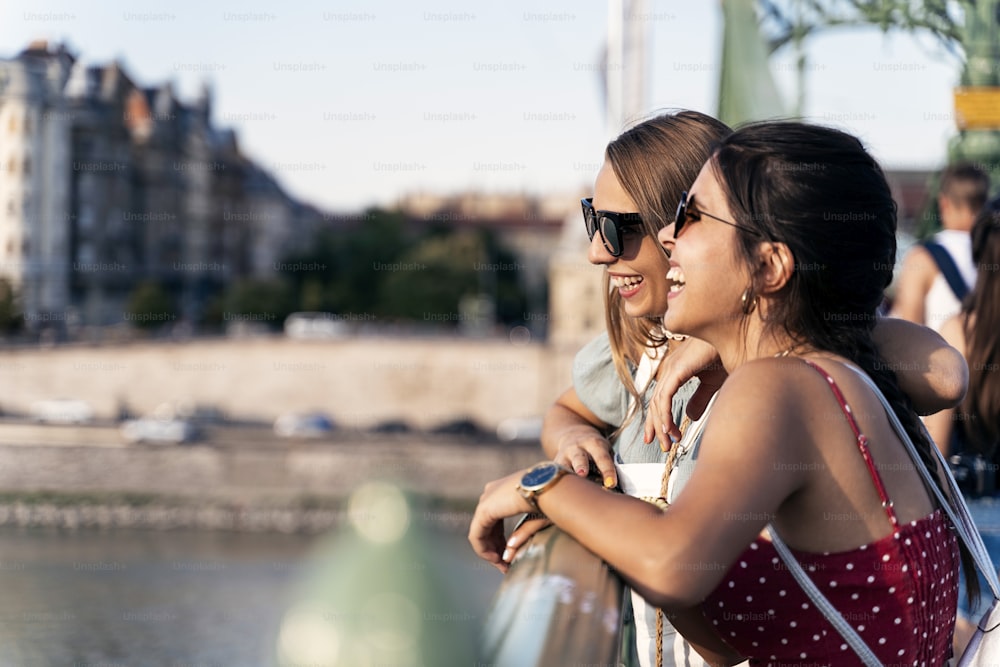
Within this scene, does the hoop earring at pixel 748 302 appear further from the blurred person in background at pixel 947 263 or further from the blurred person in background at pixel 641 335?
the blurred person in background at pixel 947 263

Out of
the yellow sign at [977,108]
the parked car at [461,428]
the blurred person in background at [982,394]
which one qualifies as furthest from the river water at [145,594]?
the blurred person in background at [982,394]

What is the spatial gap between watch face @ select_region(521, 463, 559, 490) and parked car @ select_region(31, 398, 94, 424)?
28.0 metres

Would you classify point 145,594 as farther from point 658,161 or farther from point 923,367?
point 923,367

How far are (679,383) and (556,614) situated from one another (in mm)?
467

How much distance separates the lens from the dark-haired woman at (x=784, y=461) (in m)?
0.78

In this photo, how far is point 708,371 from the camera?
1.17 m

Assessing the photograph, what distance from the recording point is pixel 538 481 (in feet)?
2.80

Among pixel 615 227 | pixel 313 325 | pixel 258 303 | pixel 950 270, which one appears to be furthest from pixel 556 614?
pixel 258 303

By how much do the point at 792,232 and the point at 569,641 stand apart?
378mm

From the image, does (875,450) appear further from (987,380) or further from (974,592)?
(987,380)

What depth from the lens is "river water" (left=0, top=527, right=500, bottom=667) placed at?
14.2 metres

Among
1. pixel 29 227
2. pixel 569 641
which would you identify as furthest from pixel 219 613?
pixel 569 641

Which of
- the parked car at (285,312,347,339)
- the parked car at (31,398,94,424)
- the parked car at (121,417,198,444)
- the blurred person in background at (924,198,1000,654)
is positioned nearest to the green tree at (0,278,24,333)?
the parked car at (31,398,94,424)

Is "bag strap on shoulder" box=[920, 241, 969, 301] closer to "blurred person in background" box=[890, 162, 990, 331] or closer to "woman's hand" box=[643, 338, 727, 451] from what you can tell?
"blurred person in background" box=[890, 162, 990, 331]
